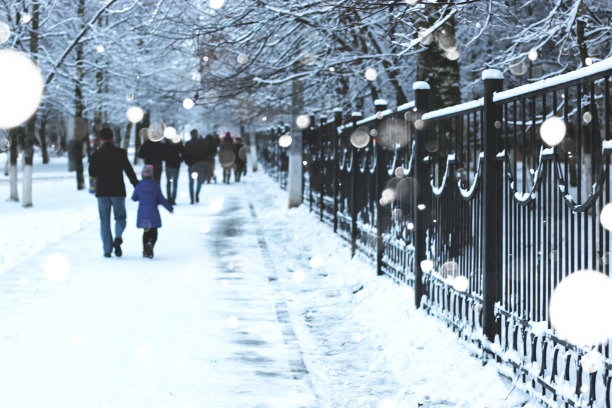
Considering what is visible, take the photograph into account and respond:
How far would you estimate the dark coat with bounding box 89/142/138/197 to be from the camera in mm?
11766

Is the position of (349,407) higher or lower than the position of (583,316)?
lower

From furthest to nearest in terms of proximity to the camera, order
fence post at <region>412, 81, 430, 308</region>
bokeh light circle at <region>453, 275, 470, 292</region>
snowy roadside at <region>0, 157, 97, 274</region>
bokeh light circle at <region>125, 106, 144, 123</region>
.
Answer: bokeh light circle at <region>125, 106, 144, 123</region> < snowy roadside at <region>0, 157, 97, 274</region> < fence post at <region>412, 81, 430, 308</region> < bokeh light circle at <region>453, 275, 470, 292</region>

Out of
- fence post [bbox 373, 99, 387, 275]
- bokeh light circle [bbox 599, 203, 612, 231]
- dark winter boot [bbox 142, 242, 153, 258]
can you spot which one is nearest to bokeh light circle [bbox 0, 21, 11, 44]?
dark winter boot [bbox 142, 242, 153, 258]

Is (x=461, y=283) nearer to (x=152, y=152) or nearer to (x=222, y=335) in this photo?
(x=222, y=335)

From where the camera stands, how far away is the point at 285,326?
24.2 ft

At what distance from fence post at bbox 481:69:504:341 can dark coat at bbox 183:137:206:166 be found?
1722 centimetres

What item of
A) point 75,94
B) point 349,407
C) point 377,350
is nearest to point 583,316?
point 349,407

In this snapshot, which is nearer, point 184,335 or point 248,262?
point 184,335

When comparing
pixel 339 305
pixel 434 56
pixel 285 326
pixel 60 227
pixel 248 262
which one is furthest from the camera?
pixel 60 227

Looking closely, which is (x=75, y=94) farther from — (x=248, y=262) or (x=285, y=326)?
(x=285, y=326)

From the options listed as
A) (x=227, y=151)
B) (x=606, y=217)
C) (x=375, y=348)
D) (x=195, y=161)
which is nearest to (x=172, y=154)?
(x=195, y=161)

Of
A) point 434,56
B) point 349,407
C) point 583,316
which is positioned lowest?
point 349,407

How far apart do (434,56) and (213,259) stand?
15.5ft

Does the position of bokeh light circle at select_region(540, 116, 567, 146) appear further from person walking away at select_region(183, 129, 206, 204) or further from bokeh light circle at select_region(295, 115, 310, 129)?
person walking away at select_region(183, 129, 206, 204)
